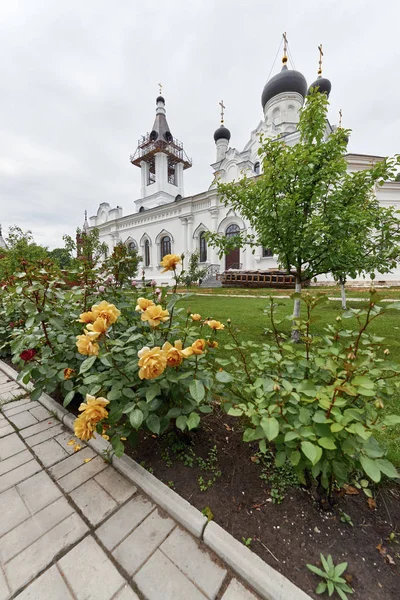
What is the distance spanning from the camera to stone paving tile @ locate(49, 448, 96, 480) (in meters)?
1.54

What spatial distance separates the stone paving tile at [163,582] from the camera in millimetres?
914

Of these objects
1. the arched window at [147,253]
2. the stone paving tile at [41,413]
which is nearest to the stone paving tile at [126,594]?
the stone paving tile at [41,413]

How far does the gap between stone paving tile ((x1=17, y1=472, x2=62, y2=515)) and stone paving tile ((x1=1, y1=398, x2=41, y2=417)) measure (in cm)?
97

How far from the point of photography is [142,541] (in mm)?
1112

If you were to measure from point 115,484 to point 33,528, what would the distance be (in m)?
0.41

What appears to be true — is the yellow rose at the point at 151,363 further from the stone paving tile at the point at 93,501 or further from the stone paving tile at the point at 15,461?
the stone paving tile at the point at 15,461

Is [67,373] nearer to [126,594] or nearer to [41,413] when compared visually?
[41,413]

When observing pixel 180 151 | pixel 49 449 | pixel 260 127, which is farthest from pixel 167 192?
pixel 49 449

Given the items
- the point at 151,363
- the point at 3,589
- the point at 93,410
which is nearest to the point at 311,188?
the point at 151,363

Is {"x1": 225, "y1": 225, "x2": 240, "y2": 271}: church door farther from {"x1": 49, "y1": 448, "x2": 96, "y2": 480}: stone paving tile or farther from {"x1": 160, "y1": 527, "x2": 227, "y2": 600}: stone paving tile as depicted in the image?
{"x1": 160, "y1": 527, "x2": 227, "y2": 600}: stone paving tile

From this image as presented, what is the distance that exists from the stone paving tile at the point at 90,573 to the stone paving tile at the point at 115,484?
0.24m

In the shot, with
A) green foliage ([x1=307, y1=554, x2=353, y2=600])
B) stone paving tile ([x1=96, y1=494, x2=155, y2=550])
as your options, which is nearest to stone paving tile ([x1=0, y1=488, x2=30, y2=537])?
stone paving tile ([x1=96, y1=494, x2=155, y2=550])

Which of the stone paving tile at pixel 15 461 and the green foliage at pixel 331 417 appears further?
the stone paving tile at pixel 15 461

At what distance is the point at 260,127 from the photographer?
747 inches
